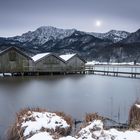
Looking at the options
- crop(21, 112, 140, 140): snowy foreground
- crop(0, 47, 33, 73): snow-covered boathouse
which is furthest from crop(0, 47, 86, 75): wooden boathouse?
crop(21, 112, 140, 140): snowy foreground

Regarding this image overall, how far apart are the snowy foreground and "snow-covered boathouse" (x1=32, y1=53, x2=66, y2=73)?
52.0 metres

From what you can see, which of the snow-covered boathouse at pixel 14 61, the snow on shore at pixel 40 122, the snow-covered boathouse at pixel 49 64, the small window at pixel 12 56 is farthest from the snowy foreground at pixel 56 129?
the snow-covered boathouse at pixel 49 64

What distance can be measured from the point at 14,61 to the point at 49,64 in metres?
7.86

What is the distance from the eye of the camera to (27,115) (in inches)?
404

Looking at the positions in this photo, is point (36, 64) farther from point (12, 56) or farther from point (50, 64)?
point (12, 56)

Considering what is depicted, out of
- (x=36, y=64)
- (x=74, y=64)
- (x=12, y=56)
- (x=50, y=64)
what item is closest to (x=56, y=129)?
(x=12, y=56)

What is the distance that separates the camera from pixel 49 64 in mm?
63938

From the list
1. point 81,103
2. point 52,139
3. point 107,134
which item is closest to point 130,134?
point 107,134

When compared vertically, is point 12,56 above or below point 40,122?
above

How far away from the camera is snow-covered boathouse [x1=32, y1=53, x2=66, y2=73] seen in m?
62.6

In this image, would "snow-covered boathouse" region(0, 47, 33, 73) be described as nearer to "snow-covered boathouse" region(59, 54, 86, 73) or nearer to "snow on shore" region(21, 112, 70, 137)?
"snow-covered boathouse" region(59, 54, 86, 73)

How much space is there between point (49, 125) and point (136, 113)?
152 inches

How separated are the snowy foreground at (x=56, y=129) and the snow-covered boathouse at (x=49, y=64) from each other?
5201 centimetres

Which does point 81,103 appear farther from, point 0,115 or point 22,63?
point 22,63
